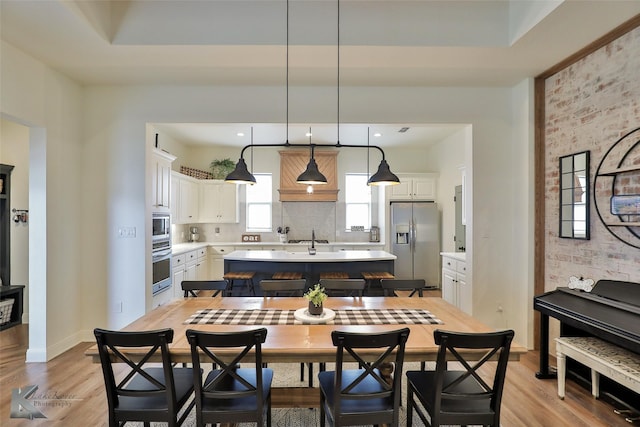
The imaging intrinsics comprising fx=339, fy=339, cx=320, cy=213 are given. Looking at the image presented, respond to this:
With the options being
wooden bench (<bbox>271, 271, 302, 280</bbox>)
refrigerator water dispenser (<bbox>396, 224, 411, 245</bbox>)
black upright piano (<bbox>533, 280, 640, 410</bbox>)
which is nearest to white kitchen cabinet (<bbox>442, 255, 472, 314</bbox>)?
black upright piano (<bbox>533, 280, 640, 410</bbox>)

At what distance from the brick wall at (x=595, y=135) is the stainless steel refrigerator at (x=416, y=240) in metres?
2.96

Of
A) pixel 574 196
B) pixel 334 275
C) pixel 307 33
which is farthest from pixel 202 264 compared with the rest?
pixel 574 196

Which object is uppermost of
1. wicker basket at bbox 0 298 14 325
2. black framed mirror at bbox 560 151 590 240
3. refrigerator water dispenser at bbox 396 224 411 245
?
black framed mirror at bbox 560 151 590 240

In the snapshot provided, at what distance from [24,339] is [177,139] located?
12.6ft

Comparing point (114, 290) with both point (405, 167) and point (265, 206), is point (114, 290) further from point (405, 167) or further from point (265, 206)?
point (405, 167)

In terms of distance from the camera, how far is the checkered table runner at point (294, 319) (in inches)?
88.7

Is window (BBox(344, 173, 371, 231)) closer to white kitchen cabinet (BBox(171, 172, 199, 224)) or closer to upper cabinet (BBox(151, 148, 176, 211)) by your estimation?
white kitchen cabinet (BBox(171, 172, 199, 224))

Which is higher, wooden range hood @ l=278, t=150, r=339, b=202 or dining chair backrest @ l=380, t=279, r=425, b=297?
wooden range hood @ l=278, t=150, r=339, b=202

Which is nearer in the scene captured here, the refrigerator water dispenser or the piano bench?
the piano bench

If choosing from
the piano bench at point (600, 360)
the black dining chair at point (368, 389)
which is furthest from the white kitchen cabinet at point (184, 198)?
the piano bench at point (600, 360)

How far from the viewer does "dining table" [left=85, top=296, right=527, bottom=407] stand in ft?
5.98

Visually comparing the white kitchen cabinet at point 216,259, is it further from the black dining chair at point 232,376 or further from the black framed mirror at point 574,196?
the black framed mirror at point 574,196

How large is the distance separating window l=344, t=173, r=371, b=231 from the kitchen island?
2.71 meters

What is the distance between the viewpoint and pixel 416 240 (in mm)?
6473
